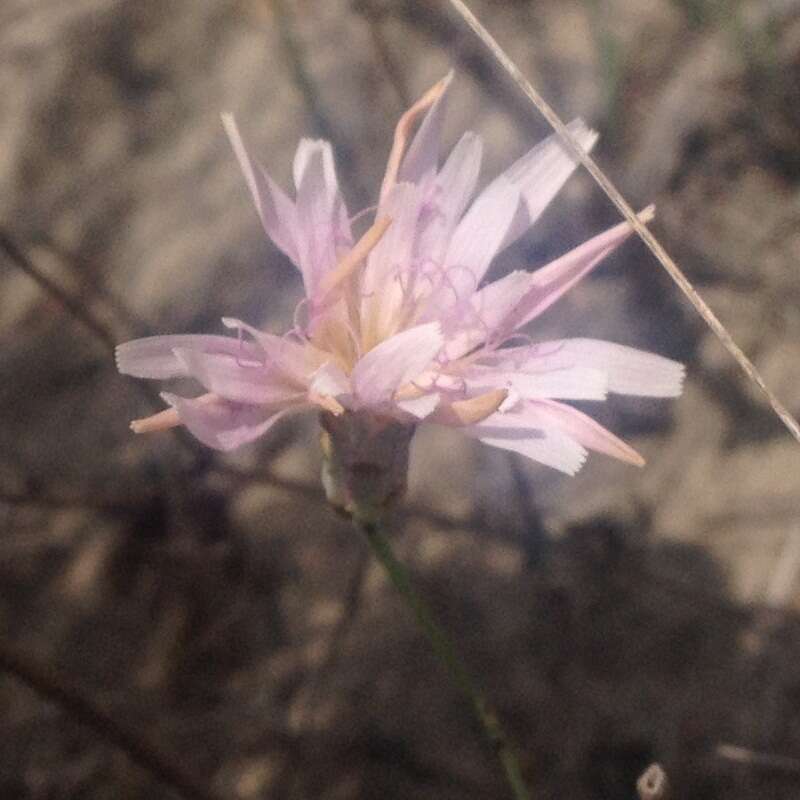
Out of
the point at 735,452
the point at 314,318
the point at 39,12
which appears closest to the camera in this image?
the point at 314,318

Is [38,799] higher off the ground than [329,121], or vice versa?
[329,121]

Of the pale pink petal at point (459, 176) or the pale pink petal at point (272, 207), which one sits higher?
the pale pink petal at point (272, 207)

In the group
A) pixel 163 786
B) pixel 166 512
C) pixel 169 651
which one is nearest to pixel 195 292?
pixel 166 512

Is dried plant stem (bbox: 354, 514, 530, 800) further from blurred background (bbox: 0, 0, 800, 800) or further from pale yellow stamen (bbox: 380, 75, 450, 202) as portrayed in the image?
blurred background (bbox: 0, 0, 800, 800)

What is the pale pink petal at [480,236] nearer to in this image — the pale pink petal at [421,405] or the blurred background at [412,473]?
the pale pink petal at [421,405]

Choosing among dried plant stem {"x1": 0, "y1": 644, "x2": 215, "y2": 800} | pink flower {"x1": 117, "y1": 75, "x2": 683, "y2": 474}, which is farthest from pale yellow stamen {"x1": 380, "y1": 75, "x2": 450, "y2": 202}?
dried plant stem {"x1": 0, "y1": 644, "x2": 215, "y2": 800}

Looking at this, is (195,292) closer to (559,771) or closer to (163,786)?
(163,786)

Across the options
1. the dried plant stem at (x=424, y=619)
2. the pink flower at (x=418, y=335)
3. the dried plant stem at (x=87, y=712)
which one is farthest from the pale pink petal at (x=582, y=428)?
the dried plant stem at (x=87, y=712)

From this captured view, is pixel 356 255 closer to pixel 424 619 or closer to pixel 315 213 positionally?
pixel 315 213
